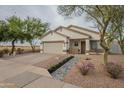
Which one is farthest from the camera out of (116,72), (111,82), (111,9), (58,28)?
(58,28)

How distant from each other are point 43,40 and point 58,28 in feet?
12.1

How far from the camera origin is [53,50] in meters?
25.8

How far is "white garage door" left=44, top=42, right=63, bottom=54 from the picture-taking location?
2484 cm

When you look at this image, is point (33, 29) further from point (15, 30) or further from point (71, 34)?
point (71, 34)

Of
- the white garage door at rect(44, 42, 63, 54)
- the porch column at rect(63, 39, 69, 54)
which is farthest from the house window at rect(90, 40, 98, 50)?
the white garage door at rect(44, 42, 63, 54)

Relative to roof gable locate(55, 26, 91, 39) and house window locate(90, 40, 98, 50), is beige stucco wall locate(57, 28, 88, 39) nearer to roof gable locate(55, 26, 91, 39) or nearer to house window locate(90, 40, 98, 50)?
roof gable locate(55, 26, 91, 39)

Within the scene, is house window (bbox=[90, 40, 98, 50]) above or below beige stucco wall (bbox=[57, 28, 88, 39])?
below

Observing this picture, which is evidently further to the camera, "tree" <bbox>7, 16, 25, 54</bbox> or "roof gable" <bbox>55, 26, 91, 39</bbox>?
"tree" <bbox>7, 16, 25, 54</bbox>

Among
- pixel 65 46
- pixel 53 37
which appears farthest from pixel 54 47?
pixel 65 46

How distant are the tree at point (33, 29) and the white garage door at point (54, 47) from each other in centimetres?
467

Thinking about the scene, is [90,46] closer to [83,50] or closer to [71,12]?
[83,50]

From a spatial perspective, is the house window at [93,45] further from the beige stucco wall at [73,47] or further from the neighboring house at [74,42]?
the beige stucco wall at [73,47]

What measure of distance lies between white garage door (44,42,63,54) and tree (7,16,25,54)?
514cm
